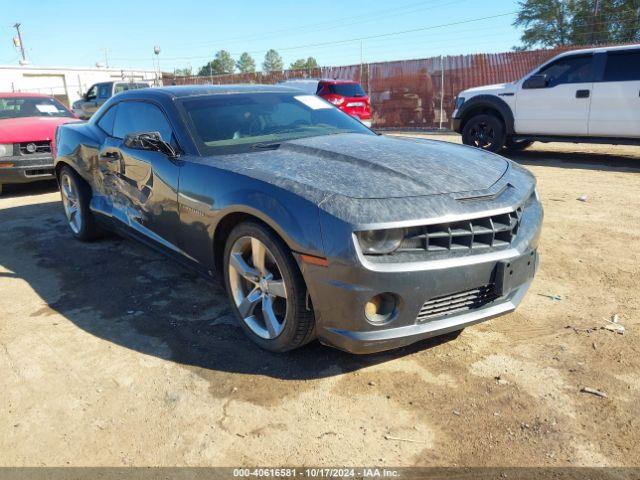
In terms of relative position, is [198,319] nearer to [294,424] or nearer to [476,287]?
[294,424]

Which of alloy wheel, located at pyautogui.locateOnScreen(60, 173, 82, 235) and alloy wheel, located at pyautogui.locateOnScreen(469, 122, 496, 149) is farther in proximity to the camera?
alloy wheel, located at pyautogui.locateOnScreen(469, 122, 496, 149)

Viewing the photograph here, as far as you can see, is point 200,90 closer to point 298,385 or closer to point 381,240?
point 381,240

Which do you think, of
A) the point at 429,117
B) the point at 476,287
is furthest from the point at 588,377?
the point at 429,117

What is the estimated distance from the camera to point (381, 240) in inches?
93.0

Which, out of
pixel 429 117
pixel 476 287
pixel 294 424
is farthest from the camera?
pixel 429 117

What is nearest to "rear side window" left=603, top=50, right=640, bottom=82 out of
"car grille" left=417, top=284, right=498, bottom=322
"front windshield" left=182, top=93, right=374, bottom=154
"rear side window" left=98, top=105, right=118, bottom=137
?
"front windshield" left=182, top=93, right=374, bottom=154

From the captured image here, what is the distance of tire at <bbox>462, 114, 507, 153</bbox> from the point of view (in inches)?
372

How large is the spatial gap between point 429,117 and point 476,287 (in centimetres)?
1570

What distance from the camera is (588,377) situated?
2607 millimetres

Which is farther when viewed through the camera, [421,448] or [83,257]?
→ [83,257]

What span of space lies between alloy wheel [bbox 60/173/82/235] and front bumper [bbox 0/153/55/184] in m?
2.35

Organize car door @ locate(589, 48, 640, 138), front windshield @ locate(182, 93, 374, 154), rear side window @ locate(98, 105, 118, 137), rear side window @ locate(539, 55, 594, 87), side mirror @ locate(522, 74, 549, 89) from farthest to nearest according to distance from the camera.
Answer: side mirror @ locate(522, 74, 549, 89)
rear side window @ locate(539, 55, 594, 87)
car door @ locate(589, 48, 640, 138)
rear side window @ locate(98, 105, 118, 137)
front windshield @ locate(182, 93, 374, 154)

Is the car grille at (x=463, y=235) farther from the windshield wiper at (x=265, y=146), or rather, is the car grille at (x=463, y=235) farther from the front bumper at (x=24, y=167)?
the front bumper at (x=24, y=167)

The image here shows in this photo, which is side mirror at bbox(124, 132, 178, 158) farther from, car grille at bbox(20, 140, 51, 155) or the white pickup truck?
the white pickup truck
